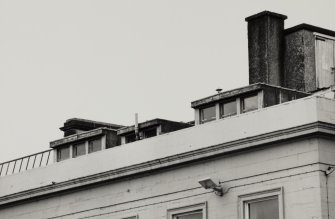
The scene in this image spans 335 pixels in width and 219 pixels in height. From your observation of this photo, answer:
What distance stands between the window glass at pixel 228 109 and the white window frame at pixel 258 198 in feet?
11.7

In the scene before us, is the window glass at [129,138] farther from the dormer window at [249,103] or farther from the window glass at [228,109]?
the dormer window at [249,103]

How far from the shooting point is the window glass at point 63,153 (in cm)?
4069

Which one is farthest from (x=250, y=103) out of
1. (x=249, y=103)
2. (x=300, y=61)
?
(x=300, y=61)

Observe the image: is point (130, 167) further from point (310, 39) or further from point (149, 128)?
point (310, 39)

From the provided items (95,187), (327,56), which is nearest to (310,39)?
(327,56)

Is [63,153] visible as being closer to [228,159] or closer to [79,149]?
[79,149]

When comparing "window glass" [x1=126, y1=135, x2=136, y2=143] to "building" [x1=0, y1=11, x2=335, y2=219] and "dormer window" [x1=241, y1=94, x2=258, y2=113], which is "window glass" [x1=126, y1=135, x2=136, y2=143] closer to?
"building" [x1=0, y1=11, x2=335, y2=219]

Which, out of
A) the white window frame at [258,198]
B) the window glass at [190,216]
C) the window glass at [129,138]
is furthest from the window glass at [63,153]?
the white window frame at [258,198]

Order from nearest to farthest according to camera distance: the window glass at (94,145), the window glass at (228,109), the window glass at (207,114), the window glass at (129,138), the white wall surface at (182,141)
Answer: the white wall surface at (182,141) < the window glass at (228,109) < the window glass at (207,114) < the window glass at (129,138) < the window glass at (94,145)

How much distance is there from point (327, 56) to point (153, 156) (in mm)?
8265

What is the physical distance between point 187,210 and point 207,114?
3.54 meters

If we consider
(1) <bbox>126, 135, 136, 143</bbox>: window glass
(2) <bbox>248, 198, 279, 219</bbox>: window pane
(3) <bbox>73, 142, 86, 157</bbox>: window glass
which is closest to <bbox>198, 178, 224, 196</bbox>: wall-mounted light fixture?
(2) <bbox>248, 198, 279, 219</bbox>: window pane

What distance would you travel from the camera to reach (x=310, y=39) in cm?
3909

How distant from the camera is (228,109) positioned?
35031 mm
